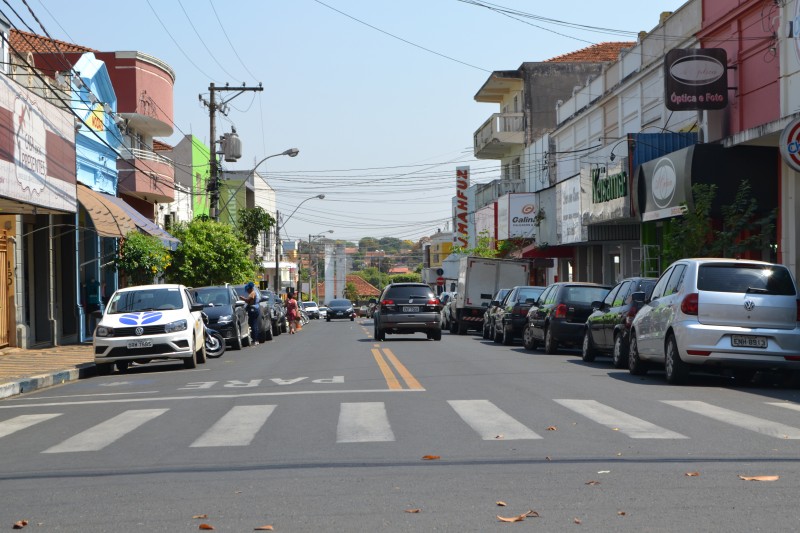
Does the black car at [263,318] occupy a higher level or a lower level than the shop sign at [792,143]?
lower

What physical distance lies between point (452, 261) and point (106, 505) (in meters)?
66.6

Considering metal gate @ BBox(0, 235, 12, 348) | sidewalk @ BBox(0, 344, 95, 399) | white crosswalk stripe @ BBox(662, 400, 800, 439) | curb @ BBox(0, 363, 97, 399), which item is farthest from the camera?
metal gate @ BBox(0, 235, 12, 348)

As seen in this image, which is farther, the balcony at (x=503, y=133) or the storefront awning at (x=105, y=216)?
the balcony at (x=503, y=133)

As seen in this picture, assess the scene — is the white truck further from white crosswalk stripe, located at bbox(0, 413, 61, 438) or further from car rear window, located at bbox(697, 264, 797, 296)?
white crosswalk stripe, located at bbox(0, 413, 61, 438)

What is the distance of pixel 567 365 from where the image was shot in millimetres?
19875

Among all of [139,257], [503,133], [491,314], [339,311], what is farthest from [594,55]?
[139,257]

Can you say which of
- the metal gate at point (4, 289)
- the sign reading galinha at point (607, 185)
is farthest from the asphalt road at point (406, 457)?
the sign reading galinha at point (607, 185)

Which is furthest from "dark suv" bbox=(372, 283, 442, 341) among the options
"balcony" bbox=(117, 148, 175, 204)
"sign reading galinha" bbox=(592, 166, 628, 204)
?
"balcony" bbox=(117, 148, 175, 204)

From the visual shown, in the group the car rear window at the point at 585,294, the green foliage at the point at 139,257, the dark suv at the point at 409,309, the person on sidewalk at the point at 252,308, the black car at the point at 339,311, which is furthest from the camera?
the black car at the point at 339,311

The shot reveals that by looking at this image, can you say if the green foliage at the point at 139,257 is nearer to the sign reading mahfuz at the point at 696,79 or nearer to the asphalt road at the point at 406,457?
the sign reading mahfuz at the point at 696,79

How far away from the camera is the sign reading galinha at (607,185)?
3328cm

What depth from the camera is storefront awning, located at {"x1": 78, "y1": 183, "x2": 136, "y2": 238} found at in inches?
1111

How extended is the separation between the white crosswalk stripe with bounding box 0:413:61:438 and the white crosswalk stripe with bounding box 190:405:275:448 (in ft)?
6.88

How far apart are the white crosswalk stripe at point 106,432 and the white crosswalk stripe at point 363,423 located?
2.11m
